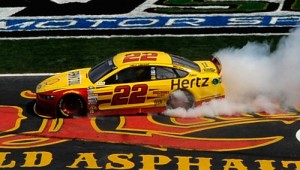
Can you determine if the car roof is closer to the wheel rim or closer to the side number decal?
the side number decal

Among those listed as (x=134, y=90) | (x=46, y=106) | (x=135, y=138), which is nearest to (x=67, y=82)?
(x=46, y=106)

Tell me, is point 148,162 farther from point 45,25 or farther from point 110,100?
point 45,25

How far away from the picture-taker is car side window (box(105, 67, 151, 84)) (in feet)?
46.9

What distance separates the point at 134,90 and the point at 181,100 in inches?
43.4

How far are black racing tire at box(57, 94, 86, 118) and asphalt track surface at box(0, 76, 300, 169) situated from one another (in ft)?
0.59

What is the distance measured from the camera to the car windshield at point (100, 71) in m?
14.5

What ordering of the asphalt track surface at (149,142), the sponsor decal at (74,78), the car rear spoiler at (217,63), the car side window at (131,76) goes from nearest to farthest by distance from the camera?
the asphalt track surface at (149,142) < the car side window at (131,76) < the sponsor decal at (74,78) < the car rear spoiler at (217,63)

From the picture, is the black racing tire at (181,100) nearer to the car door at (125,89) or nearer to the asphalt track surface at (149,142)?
the asphalt track surface at (149,142)

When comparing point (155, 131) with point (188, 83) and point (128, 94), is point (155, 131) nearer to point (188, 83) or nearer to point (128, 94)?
point (128, 94)

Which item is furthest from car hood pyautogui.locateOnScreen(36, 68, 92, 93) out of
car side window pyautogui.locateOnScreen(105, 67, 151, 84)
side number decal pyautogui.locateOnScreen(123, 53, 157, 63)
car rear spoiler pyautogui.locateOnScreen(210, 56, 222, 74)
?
car rear spoiler pyautogui.locateOnScreen(210, 56, 222, 74)

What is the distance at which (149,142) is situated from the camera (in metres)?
13.1

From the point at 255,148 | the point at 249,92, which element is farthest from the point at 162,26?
the point at 255,148

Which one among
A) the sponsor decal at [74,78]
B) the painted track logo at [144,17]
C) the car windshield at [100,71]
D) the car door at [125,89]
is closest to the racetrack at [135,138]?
the car door at [125,89]

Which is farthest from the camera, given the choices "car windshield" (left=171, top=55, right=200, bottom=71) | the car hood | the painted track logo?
the painted track logo
